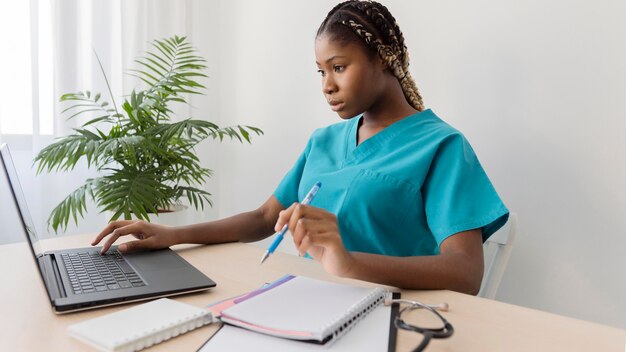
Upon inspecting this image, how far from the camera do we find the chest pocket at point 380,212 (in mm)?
1041

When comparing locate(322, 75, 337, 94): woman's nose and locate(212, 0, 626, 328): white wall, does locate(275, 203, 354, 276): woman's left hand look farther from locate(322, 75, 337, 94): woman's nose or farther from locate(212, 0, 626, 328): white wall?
locate(212, 0, 626, 328): white wall

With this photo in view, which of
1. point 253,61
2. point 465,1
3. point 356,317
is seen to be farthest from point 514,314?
point 253,61

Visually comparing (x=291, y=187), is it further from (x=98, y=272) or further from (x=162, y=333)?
(x=162, y=333)

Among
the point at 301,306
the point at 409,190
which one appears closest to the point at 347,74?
the point at 409,190

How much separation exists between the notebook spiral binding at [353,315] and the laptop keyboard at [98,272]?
1.09 ft

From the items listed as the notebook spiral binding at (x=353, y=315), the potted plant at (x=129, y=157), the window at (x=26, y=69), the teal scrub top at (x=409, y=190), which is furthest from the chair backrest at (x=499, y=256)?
the window at (x=26, y=69)

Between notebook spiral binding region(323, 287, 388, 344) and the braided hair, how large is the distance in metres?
0.57

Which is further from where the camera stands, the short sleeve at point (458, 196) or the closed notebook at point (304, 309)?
the short sleeve at point (458, 196)

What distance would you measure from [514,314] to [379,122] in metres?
0.59

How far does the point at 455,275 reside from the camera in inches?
32.8

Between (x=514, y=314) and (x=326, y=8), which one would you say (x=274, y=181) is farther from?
(x=514, y=314)

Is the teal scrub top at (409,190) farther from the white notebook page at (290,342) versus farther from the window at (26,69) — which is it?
the window at (26,69)

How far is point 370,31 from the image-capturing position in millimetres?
1098

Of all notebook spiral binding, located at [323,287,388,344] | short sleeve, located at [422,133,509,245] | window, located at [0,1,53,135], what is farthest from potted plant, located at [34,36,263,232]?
notebook spiral binding, located at [323,287,388,344]
